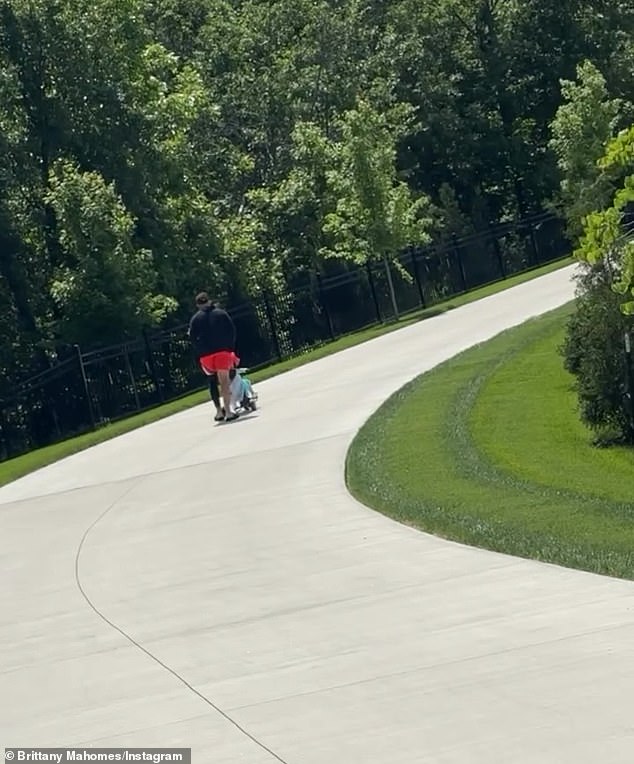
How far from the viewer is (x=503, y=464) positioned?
15820 mm

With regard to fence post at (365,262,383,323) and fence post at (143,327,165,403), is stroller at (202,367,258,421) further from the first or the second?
fence post at (365,262,383,323)

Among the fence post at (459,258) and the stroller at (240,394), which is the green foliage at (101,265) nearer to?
the stroller at (240,394)

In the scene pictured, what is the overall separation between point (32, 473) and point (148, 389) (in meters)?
9.56

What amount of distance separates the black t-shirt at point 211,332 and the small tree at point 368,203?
14.5 m

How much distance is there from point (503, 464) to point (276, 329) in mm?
18069

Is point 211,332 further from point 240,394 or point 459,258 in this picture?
point 459,258

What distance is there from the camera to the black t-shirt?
21.8m

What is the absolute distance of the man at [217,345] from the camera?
71.5ft

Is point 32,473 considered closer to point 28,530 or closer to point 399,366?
point 28,530

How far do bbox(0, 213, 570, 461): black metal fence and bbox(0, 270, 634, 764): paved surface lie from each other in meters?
12.3

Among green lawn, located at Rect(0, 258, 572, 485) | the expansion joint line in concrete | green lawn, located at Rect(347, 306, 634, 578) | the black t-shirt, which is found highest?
the black t-shirt

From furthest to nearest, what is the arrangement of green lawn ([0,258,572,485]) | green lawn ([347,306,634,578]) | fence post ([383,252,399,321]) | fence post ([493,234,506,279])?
fence post ([493,234,506,279]) → fence post ([383,252,399,321]) → green lawn ([0,258,572,485]) → green lawn ([347,306,634,578])

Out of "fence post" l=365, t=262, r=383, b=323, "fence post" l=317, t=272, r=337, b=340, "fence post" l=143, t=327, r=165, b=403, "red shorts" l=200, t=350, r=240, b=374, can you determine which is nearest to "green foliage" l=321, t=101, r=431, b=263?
"fence post" l=365, t=262, r=383, b=323

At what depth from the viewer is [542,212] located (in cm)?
5122
